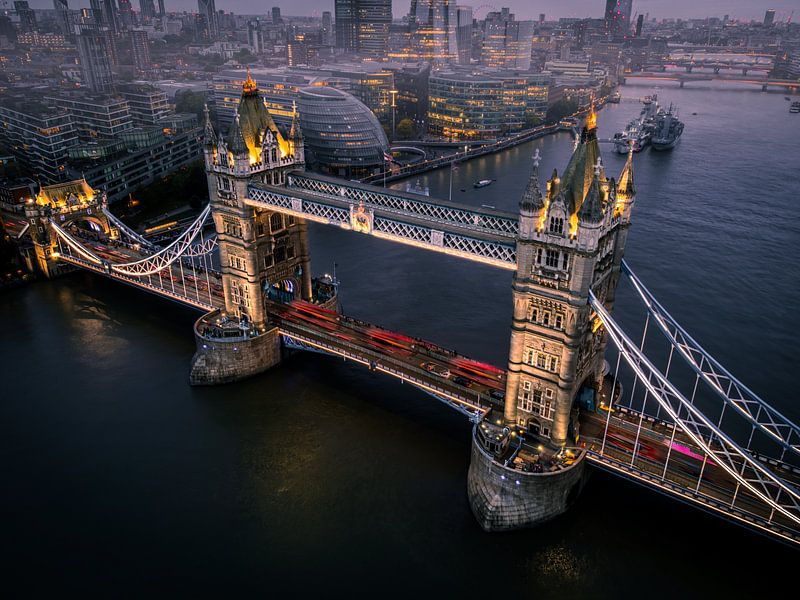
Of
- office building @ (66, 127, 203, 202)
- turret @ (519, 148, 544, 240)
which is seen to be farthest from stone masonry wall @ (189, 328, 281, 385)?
office building @ (66, 127, 203, 202)

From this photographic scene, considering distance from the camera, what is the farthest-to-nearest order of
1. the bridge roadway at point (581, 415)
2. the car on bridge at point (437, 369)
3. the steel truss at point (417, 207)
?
the car on bridge at point (437, 369) → the steel truss at point (417, 207) → the bridge roadway at point (581, 415)

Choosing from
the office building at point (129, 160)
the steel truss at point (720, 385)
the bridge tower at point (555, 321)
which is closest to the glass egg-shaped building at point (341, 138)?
the office building at point (129, 160)

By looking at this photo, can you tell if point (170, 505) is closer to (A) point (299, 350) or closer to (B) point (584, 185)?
(A) point (299, 350)

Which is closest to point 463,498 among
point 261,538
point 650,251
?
point 261,538

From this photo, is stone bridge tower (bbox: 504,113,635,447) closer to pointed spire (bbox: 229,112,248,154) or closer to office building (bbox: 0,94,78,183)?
pointed spire (bbox: 229,112,248,154)

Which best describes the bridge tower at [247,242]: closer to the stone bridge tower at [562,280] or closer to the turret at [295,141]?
the turret at [295,141]
